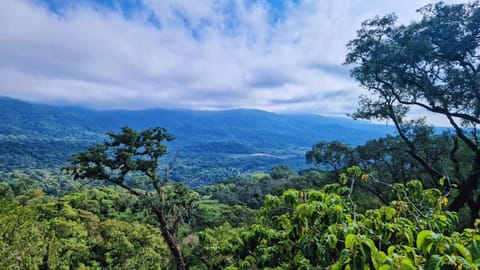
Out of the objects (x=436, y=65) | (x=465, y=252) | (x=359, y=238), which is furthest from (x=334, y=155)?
(x=465, y=252)

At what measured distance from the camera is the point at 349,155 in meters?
14.7

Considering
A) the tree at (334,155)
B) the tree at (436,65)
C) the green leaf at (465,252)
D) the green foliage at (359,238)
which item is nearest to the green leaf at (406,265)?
the green foliage at (359,238)

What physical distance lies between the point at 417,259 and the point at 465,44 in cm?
769

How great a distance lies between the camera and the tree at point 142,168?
878cm

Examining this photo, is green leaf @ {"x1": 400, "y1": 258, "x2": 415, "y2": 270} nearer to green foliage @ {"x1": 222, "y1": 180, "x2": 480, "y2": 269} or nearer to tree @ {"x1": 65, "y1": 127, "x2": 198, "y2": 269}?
green foliage @ {"x1": 222, "y1": 180, "x2": 480, "y2": 269}

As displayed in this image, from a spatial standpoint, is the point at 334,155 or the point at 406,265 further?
the point at 334,155

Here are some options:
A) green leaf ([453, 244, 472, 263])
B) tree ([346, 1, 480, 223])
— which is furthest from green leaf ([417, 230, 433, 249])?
tree ([346, 1, 480, 223])

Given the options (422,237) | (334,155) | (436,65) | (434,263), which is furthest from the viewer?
(334,155)

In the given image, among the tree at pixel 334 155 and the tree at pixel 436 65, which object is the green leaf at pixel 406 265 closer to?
the tree at pixel 436 65

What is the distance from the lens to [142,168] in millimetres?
9578

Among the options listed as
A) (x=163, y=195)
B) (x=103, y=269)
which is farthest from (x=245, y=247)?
(x=103, y=269)

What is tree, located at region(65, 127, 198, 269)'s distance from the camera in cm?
878

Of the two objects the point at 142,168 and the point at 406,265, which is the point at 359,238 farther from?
the point at 142,168

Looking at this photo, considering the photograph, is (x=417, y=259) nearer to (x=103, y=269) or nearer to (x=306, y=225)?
(x=306, y=225)
